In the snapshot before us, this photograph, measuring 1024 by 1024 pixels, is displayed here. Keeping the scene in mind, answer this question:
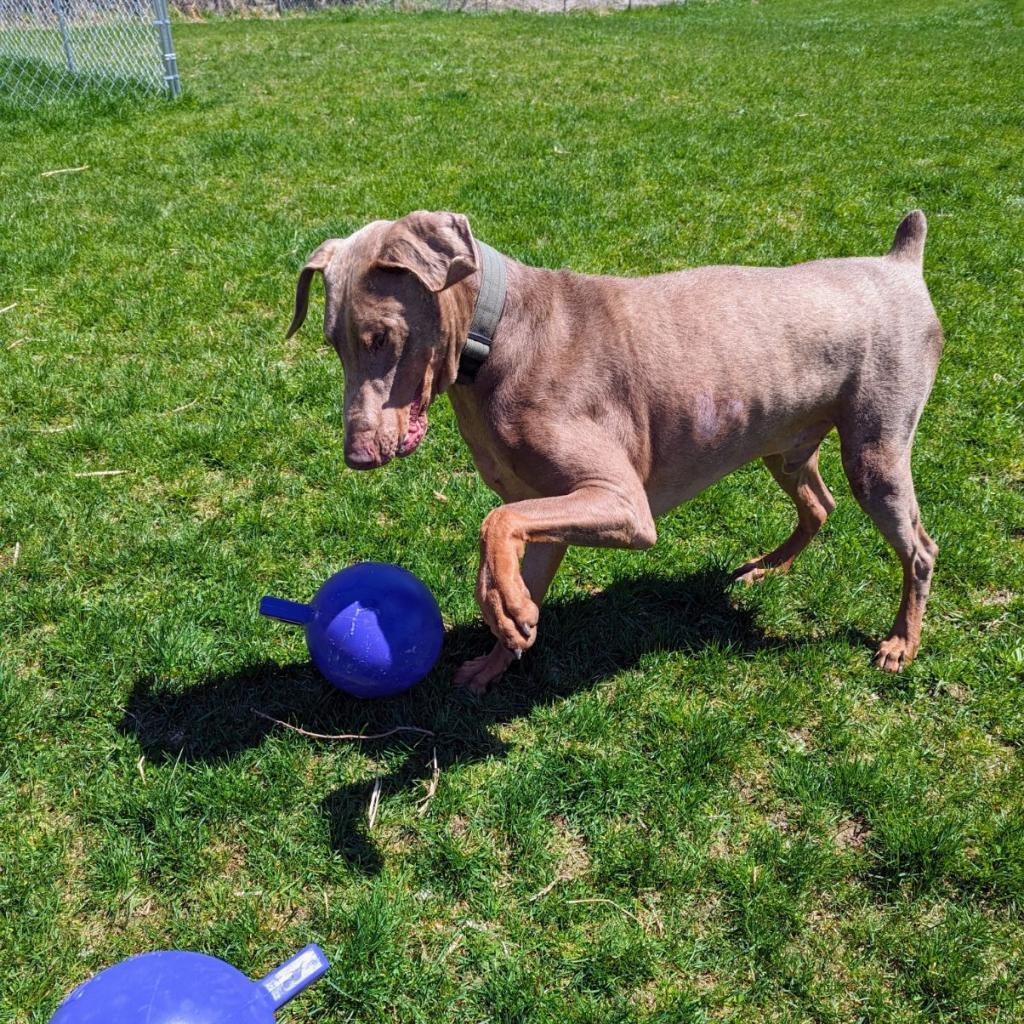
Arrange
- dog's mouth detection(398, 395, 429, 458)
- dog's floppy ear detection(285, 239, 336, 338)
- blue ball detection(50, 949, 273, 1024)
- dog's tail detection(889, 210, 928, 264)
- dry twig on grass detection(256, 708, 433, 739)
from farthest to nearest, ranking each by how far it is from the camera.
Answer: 1. dog's tail detection(889, 210, 928, 264)
2. dry twig on grass detection(256, 708, 433, 739)
3. dog's floppy ear detection(285, 239, 336, 338)
4. dog's mouth detection(398, 395, 429, 458)
5. blue ball detection(50, 949, 273, 1024)

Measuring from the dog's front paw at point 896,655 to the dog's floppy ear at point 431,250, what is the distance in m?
2.57

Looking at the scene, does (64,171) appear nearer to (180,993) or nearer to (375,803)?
(375,803)

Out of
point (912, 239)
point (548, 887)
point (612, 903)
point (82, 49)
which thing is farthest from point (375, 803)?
point (82, 49)

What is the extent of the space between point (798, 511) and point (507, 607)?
89.3 inches

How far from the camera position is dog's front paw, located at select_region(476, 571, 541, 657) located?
3.08 meters

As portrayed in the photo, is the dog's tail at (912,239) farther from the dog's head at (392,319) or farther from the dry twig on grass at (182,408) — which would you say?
the dry twig on grass at (182,408)

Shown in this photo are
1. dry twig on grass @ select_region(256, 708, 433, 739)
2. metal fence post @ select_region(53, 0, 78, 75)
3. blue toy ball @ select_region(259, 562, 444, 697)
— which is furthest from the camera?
metal fence post @ select_region(53, 0, 78, 75)

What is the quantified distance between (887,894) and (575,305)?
2.47 metres

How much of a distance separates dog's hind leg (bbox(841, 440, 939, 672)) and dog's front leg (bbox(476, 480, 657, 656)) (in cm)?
107

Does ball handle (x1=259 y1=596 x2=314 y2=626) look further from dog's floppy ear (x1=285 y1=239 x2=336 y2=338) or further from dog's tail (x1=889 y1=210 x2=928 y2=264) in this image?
dog's tail (x1=889 y1=210 x2=928 y2=264)

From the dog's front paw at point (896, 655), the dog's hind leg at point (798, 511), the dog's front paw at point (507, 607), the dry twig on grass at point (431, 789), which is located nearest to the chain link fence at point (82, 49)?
the dog's hind leg at point (798, 511)

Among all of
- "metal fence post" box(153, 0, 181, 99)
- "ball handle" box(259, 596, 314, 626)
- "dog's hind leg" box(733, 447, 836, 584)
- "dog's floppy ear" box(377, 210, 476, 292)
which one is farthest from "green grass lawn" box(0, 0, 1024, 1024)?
"metal fence post" box(153, 0, 181, 99)

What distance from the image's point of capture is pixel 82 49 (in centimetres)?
1234

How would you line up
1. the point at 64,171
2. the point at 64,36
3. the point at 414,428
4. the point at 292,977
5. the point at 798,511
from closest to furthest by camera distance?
the point at 292,977 → the point at 414,428 → the point at 798,511 → the point at 64,171 → the point at 64,36
